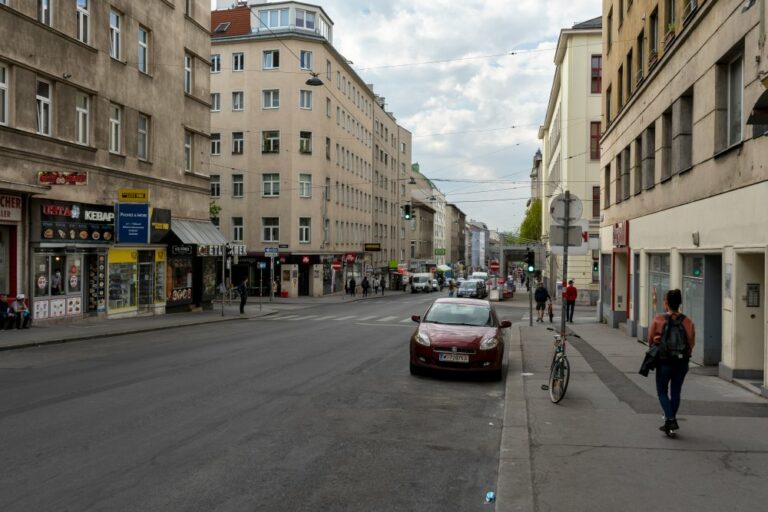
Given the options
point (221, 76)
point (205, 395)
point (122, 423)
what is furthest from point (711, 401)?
point (221, 76)

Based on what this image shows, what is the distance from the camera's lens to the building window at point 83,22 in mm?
23312

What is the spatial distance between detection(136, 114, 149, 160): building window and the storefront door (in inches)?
151

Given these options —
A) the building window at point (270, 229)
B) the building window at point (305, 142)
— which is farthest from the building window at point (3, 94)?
the building window at point (305, 142)

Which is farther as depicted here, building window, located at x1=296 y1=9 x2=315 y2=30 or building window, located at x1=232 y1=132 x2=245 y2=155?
building window, located at x1=296 y1=9 x2=315 y2=30

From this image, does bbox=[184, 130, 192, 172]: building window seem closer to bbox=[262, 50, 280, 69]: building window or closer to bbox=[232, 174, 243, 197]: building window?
bbox=[232, 174, 243, 197]: building window

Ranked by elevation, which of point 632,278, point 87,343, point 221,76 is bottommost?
point 87,343

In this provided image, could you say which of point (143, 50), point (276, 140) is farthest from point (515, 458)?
point (276, 140)

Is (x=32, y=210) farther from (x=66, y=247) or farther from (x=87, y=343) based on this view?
(x=87, y=343)

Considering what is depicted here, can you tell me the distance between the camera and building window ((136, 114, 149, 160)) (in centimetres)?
2761

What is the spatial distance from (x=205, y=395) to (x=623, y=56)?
1858cm

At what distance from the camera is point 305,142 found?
5381 cm

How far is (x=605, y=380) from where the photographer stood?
11812 millimetres

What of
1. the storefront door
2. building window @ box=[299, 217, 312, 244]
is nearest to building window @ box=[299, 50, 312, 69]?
building window @ box=[299, 217, 312, 244]

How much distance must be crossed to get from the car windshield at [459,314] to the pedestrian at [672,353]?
5.91m
